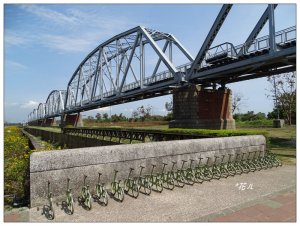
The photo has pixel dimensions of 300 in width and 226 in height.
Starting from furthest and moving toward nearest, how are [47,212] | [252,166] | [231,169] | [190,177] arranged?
[252,166] → [231,169] → [190,177] → [47,212]

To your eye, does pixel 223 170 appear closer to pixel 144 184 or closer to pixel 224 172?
pixel 224 172

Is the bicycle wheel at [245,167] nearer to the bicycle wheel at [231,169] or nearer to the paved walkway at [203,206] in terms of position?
the bicycle wheel at [231,169]

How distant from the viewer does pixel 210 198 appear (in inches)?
260

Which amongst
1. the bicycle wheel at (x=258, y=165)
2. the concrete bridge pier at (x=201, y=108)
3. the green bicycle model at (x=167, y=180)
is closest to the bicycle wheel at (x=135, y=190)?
the green bicycle model at (x=167, y=180)

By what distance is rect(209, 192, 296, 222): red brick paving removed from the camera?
17.4 feet

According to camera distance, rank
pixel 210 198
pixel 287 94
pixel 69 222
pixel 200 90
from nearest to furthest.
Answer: pixel 69 222 → pixel 210 198 → pixel 200 90 → pixel 287 94

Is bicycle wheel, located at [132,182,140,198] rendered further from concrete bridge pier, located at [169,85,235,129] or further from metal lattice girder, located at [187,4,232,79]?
metal lattice girder, located at [187,4,232,79]

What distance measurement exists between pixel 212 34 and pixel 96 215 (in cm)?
2600

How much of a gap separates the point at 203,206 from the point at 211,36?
25112mm

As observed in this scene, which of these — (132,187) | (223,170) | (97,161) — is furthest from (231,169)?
(97,161)

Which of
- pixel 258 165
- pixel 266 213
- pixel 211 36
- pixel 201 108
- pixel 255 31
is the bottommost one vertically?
pixel 266 213

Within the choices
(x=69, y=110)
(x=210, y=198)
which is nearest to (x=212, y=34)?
(x=210, y=198)

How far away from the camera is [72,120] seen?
299 feet

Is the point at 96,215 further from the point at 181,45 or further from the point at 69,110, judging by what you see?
the point at 69,110
